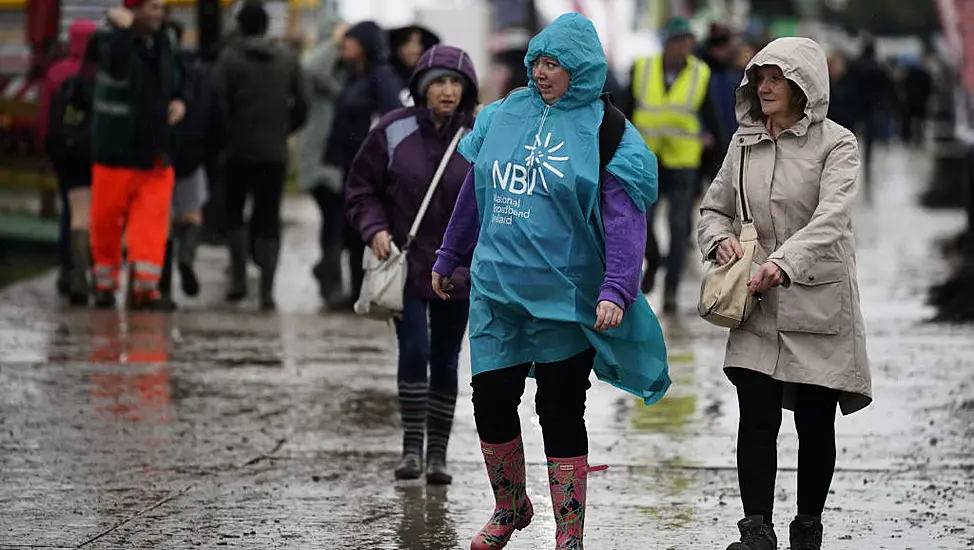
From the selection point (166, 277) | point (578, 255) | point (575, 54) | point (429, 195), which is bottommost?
point (166, 277)

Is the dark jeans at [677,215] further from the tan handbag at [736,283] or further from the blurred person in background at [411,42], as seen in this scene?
the tan handbag at [736,283]

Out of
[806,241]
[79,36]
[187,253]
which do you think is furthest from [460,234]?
[187,253]

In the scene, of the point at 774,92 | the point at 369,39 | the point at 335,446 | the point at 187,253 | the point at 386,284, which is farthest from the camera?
the point at 187,253

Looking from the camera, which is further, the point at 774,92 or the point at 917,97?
the point at 917,97

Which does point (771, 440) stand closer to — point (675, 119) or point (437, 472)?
point (437, 472)

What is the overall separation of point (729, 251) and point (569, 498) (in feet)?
3.06

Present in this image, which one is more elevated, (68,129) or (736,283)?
(68,129)

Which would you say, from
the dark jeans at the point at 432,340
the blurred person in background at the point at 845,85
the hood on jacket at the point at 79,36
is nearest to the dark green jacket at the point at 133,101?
the hood on jacket at the point at 79,36

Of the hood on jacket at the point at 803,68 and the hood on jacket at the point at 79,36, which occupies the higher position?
the hood on jacket at the point at 79,36

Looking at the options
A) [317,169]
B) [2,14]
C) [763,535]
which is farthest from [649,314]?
[2,14]

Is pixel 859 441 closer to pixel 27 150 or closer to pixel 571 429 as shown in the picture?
pixel 571 429

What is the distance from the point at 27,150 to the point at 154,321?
6158 millimetres

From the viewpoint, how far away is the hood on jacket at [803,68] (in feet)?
21.1

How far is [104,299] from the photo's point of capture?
1354 centimetres
